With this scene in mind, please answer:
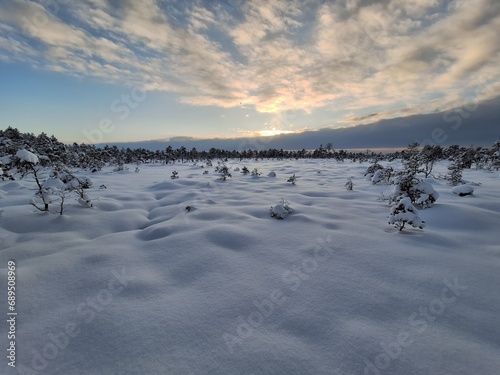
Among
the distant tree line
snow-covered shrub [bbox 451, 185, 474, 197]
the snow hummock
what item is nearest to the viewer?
the snow hummock

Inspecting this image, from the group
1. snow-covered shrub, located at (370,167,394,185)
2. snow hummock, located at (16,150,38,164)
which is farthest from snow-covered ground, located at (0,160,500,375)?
snow-covered shrub, located at (370,167,394,185)

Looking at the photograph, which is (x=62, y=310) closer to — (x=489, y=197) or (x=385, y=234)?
(x=385, y=234)

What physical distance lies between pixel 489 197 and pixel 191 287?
9.13 meters


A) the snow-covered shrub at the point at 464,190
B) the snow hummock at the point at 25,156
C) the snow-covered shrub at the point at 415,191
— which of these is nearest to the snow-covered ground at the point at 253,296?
the snow-covered shrub at the point at 415,191

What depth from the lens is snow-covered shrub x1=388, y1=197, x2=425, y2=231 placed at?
186 inches

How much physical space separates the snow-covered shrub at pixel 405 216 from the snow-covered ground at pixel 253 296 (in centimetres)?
22

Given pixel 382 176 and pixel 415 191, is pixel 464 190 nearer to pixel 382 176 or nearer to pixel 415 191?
pixel 415 191

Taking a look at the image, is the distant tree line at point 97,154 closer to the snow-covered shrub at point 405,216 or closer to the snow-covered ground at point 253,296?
the snow-covered ground at point 253,296

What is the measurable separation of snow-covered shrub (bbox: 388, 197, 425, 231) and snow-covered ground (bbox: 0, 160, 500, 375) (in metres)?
0.22

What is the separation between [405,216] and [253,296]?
141 inches

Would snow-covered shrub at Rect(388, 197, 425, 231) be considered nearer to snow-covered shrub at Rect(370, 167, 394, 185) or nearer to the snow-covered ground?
the snow-covered ground

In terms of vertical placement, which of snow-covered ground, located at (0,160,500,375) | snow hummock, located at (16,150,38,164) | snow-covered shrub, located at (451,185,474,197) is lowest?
snow-covered ground, located at (0,160,500,375)

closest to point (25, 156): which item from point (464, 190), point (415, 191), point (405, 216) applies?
point (405, 216)

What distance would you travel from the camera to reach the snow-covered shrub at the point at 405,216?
473cm
